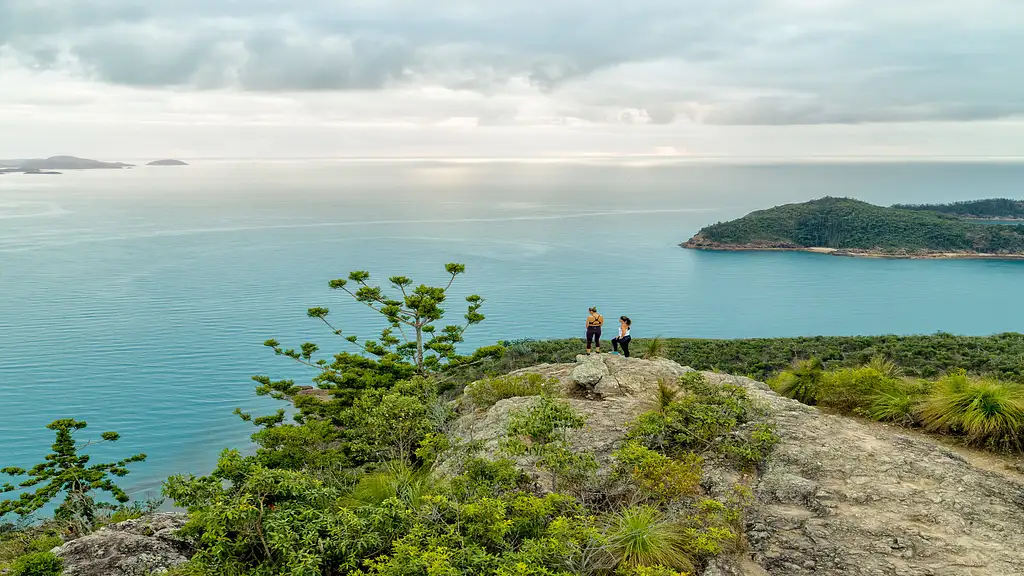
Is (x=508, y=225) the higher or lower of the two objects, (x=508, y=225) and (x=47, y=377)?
the higher

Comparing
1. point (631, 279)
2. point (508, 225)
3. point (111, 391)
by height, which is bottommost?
point (111, 391)

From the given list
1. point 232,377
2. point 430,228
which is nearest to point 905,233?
point 430,228

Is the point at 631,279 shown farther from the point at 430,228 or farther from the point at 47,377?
the point at 47,377

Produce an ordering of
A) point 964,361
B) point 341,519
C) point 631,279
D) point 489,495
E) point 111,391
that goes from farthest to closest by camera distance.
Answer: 1. point 631,279
2. point 111,391
3. point 964,361
4. point 489,495
5. point 341,519

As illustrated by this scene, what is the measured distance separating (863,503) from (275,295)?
252ft

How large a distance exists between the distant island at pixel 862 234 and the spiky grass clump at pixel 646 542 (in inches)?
4966

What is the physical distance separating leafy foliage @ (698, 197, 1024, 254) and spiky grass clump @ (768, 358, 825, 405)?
123 m

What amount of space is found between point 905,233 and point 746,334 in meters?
83.7

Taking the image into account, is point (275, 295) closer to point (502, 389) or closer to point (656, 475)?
point (502, 389)

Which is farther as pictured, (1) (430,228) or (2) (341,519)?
(1) (430,228)

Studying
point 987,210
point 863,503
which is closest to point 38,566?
point 863,503

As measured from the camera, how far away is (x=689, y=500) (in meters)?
8.35

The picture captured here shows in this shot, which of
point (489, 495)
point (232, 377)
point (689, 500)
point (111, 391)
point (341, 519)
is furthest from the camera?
point (232, 377)

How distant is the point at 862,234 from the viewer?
130250mm
